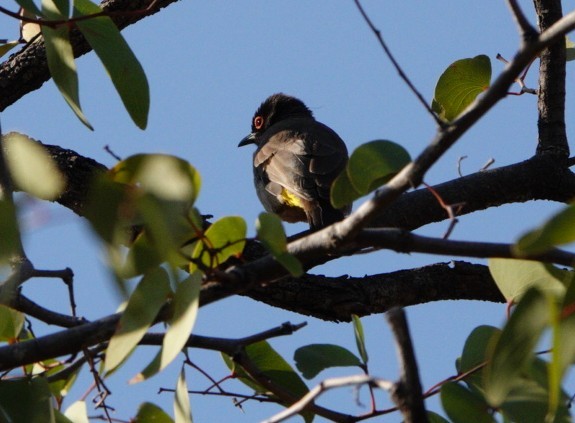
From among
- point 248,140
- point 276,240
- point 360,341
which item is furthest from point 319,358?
point 248,140

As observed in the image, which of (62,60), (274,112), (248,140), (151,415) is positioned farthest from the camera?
(274,112)

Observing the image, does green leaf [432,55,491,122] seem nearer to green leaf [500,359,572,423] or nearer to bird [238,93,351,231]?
green leaf [500,359,572,423]

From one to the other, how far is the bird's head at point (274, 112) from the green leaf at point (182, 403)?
861 centimetres

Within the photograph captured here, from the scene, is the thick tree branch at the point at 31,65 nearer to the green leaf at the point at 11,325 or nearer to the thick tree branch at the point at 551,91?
the thick tree branch at the point at 551,91

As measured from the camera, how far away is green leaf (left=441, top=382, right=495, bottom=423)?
9.09 ft

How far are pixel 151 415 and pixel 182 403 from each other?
0.14 m

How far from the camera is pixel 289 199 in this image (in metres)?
8.09

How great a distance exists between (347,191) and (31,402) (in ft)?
3.67

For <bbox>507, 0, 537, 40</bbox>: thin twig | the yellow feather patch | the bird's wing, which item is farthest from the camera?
the yellow feather patch

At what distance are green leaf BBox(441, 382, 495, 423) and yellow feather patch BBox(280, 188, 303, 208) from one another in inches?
202

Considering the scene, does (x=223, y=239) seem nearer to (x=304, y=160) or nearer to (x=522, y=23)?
(x=522, y=23)

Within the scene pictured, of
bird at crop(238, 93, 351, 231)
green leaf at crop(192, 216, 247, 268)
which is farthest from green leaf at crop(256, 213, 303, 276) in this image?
bird at crop(238, 93, 351, 231)

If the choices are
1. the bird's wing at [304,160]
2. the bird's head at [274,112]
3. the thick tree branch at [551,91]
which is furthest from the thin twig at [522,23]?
the bird's head at [274,112]

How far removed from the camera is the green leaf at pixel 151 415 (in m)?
3.20
